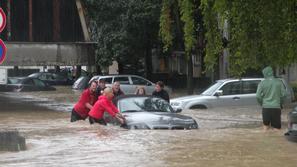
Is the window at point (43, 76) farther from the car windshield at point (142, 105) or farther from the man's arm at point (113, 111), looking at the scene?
the man's arm at point (113, 111)

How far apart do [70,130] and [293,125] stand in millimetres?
5713

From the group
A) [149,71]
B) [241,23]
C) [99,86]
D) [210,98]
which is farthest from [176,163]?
[149,71]

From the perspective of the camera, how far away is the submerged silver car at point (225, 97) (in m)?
22.9

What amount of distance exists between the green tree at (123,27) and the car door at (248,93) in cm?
1256

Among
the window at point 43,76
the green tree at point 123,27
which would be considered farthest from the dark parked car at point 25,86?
the window at point 43,76

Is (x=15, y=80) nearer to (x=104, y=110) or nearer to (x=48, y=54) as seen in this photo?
(x=48, y=54)

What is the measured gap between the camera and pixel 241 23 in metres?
12.0

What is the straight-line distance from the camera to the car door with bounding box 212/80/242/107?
2291cm

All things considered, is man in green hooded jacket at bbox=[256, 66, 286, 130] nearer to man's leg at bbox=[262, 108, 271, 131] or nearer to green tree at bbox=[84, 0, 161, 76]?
man's leg at bbox=[262, 108, 271, 131]

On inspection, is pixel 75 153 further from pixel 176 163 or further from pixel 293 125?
pixel 293 125

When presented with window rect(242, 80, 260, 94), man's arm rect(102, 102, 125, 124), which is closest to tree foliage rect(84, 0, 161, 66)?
window rect(242, 80, 260, 94)

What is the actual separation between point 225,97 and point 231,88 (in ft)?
1.61

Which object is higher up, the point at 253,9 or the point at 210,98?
the point at 253,9

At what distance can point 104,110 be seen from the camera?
1606 centimetres
